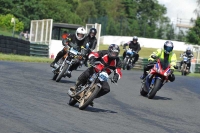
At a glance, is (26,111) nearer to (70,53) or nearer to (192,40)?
(70,53)

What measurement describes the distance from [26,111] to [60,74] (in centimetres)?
701

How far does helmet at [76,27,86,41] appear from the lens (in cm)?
1719

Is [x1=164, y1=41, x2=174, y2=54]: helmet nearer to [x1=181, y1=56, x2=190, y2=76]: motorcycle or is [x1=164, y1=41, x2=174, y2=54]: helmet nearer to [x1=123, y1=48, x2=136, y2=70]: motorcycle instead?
[x1=123, y1=48, x2=136, y2=70]: motorcycle

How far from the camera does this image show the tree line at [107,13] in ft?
248

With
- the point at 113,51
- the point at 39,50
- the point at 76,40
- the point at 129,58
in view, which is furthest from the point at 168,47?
the point at 39,50

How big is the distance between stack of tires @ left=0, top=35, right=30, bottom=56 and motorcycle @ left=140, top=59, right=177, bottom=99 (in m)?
15.2

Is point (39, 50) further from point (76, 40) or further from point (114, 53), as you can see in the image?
point (114, 53)

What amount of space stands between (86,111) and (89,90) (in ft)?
1.35

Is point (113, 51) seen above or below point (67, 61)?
above

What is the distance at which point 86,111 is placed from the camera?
11.7m

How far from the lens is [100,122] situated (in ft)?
33.7

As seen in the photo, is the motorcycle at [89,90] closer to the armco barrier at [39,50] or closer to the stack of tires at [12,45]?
the stack of tires at [12,45]

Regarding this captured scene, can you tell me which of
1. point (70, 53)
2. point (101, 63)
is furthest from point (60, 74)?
point (101, 63)

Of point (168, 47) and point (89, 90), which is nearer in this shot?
point (89, 90)
